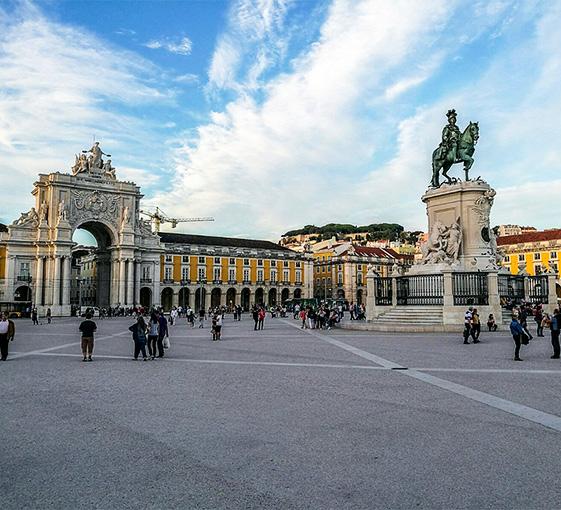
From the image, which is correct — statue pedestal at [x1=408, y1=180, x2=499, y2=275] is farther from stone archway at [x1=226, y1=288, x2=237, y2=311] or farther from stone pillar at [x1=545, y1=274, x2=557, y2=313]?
stone archway at [x1=226, y1=288, x2=237, y2=311]

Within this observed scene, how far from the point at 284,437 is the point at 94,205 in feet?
214

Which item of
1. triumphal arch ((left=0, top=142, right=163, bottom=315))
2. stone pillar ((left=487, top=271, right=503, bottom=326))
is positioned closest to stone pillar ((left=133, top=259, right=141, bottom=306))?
triumphal arch ((left=0, top=142, right=163, bottom=315))

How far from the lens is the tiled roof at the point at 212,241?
84.9 m

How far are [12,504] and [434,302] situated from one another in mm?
22196

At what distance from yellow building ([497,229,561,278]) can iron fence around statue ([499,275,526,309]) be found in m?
44.9

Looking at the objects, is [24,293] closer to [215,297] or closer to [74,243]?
[74,243]

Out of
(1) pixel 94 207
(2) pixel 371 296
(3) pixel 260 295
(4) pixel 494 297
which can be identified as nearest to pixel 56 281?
(1) pixel 94 207

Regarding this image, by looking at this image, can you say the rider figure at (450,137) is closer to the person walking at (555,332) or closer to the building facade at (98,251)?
the person walking at (555,332)

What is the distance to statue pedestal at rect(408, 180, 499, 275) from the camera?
24.2 m

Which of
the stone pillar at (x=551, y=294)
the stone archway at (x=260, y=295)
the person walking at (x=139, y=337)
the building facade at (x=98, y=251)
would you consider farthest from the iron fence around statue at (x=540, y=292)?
the stone archway at (x=260, y=295)

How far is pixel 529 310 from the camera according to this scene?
2505cm

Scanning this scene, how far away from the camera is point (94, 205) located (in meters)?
66.2

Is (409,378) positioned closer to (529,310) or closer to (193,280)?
(529,310)

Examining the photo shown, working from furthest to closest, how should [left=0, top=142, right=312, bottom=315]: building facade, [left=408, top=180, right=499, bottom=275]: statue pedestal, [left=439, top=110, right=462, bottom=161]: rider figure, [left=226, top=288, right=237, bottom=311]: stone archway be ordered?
[left=226, top=288, right=237, bottom=311]: stone archway < [left=0, top=142, right=312, bottom=315]: building facade < [left=439, top=110, right=462, bottom=161]: rider figure < [left=408, top=180, right=499, bottom=275]: statue pedestal
